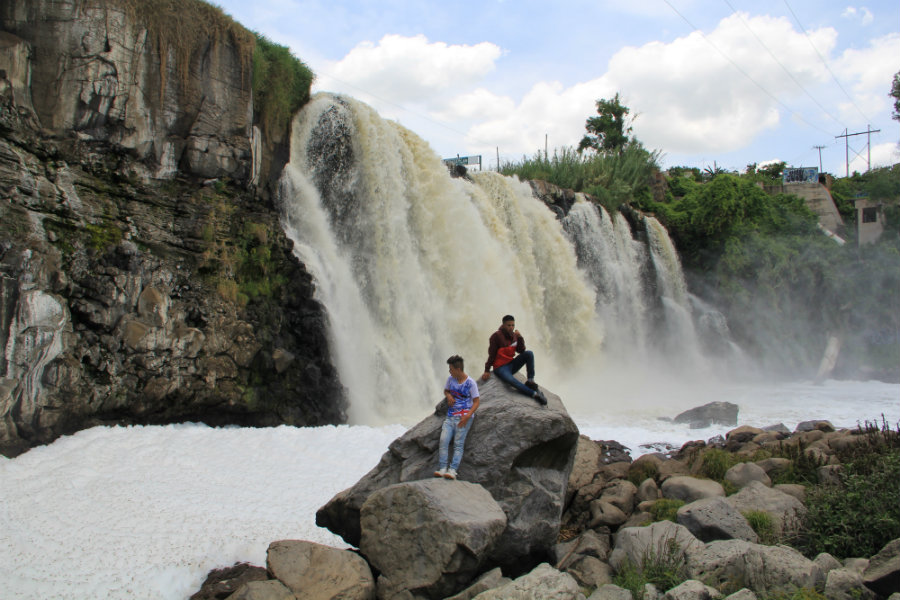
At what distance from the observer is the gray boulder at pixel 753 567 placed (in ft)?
Answer: 17.2

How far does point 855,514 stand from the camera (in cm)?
654

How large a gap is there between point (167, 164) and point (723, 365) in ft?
73.7

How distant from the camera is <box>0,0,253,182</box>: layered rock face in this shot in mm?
10547

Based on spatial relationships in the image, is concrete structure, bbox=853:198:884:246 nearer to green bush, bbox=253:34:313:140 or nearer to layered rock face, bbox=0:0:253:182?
green bush, bbox=253:34:313:140

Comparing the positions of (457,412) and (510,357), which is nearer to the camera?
(457,412)

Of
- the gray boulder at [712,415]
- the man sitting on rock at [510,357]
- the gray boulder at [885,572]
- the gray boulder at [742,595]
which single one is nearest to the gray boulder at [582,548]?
the man sitting on rock at [510,357]

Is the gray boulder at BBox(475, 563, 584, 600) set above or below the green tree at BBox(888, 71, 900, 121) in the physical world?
below

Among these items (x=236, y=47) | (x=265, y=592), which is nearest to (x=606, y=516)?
(x=265, y=592)

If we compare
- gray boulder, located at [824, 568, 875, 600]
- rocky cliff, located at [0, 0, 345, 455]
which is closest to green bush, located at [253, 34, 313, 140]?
rocky cliff, located at [0, 0, 345, 455]

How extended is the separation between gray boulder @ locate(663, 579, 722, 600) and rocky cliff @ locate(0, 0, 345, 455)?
8.20 metres

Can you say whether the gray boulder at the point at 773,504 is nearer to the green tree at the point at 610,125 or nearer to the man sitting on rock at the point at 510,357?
the man sitting on rock at the point at 510,357

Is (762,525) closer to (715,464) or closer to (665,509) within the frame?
(665,509)

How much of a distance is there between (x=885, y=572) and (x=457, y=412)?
3.76 meters

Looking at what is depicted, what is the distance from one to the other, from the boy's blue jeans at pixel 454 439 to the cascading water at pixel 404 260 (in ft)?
22.1
